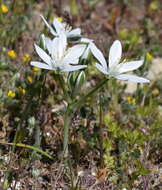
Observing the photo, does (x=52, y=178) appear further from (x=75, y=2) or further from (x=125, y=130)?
(x=75, y=2)

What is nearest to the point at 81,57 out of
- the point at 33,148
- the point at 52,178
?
the point at 33,148

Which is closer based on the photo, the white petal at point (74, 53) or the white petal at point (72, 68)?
the white petal at point (72, 68)

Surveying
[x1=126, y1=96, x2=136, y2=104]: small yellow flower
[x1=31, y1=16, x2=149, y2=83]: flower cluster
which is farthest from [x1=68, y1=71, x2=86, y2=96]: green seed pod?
[x1=126, y1=96, x2=136, y2=104]: small yellow flower

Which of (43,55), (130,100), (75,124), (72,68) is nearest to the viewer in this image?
(72,68)

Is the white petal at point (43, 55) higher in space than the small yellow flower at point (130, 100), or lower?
higher

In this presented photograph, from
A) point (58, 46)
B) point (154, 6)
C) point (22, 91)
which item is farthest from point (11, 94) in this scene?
point (154, 6)

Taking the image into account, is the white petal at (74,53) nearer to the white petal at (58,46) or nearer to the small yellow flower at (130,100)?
the white petal at (58,46)

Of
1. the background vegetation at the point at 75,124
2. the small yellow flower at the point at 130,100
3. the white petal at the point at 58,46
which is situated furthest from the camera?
the small yellow flower at the point at 130,100

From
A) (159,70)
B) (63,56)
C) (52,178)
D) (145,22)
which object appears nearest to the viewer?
(63,56)

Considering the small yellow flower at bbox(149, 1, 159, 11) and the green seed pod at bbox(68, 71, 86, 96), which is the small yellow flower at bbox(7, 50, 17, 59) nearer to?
the green seed pod at bbox(68, 71, 86, 96)

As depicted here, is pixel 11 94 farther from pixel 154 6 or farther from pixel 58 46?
pixel 154 6

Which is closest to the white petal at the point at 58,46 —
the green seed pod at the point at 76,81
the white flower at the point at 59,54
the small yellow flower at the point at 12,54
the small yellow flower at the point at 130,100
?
the white flower at the point at 59,54
